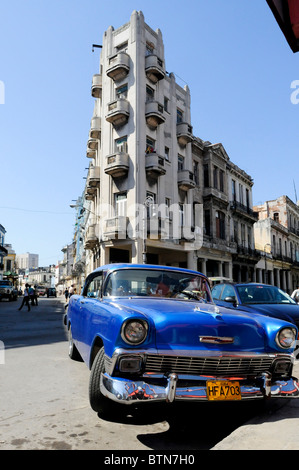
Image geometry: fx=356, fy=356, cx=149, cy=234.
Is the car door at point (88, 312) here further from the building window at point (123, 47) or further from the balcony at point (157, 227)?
the building window at point (123, 47)

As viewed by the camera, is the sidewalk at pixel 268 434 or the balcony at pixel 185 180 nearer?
the sidewalk at pixel 268 434

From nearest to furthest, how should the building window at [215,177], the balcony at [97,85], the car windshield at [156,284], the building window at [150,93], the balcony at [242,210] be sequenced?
the car windshield at [156,284]
the building window at [150,93]
the balcony at [97,85]
the building window at [215,177]
the balcony at [242,210]

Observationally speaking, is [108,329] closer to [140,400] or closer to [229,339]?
[140,400]

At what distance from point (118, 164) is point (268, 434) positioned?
2088 cm

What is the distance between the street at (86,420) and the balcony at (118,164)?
1823 centimetres

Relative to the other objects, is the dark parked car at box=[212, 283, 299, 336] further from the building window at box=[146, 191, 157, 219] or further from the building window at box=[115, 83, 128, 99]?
the building window at box=[115, 83, 128, 99]

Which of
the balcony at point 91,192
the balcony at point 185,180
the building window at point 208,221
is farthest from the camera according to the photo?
the building window at point 208,221

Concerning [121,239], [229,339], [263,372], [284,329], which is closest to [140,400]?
[229,339]

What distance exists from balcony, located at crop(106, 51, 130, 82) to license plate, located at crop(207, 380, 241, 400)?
953 inches

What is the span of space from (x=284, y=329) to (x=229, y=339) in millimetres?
698

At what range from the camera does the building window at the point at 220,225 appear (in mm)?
31141

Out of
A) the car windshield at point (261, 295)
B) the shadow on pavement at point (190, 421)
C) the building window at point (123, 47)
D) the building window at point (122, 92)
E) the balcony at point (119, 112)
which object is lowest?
the shadow on pavement at point (190, 421)

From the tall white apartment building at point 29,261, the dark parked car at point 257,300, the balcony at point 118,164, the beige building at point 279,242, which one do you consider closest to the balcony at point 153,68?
the balcony at point 118,164
